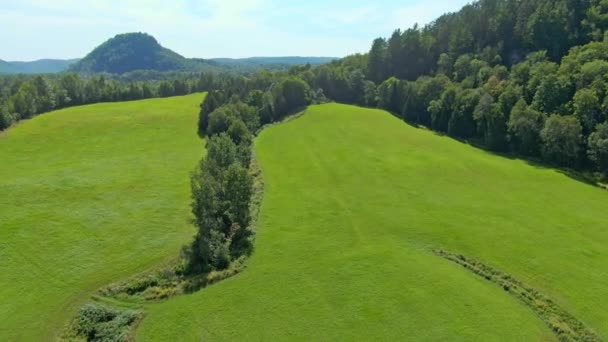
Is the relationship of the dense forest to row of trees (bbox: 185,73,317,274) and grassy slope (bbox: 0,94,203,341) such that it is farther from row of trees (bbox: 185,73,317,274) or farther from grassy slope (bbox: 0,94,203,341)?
row of trees (bbox: 185,73,317,274)

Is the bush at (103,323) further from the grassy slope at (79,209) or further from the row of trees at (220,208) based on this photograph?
the row of trees at (220,208)

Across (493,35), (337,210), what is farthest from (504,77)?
(337,210)

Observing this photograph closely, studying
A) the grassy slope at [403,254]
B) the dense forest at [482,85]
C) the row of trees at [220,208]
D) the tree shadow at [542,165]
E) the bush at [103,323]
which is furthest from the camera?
the dense forest at [482,85]

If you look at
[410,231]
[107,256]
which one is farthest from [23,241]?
[410,231]

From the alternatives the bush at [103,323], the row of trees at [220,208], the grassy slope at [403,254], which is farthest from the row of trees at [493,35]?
the bush at [103,323]

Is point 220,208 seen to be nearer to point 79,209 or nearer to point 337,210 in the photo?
point 337,210

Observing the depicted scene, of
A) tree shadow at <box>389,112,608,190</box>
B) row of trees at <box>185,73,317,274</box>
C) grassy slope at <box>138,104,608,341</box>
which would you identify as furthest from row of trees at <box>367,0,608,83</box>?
row of trees at <box>185,73,317,274</box>
